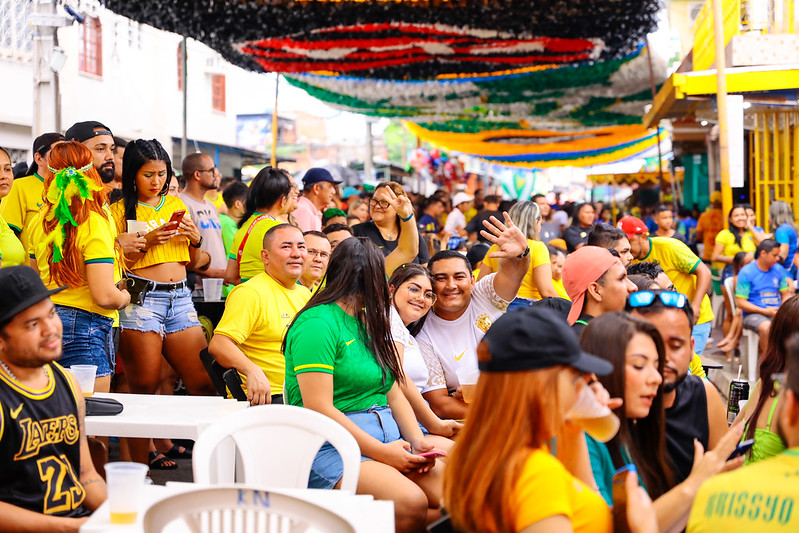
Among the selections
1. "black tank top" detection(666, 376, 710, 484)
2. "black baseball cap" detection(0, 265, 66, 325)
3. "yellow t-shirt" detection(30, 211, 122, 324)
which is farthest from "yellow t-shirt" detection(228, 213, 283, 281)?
"black tank top" detection(666, 376, 710, 484)

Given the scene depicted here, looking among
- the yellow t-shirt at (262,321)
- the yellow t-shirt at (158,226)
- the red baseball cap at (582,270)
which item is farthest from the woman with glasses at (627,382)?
the yellow t-shirt at (158,226)

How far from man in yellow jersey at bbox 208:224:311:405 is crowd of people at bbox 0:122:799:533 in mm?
11

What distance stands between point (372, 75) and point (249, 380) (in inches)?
411

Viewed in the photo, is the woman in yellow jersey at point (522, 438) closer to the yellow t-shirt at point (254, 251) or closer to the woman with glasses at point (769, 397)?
the woman with glasses at point (769, 397)

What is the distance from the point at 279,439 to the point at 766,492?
1.85m

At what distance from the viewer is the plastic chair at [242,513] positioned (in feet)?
7.76

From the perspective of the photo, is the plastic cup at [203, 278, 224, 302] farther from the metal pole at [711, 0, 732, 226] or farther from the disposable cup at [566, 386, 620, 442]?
the metal pole at [711, 0, 732, 226]

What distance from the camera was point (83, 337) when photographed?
4457mm

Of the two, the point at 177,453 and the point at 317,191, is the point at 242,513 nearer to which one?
the point at 177,453

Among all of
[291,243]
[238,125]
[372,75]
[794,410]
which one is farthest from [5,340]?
[238,125]

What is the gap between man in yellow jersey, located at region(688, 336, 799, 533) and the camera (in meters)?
2.10

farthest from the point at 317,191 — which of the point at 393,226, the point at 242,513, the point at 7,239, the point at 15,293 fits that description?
the point at 242,513

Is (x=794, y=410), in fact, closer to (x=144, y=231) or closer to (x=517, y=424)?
(x=517, y=424)

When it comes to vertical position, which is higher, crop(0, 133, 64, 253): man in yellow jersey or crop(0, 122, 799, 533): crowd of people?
crop(0, 133, 64, 253): man in yellow jersey
